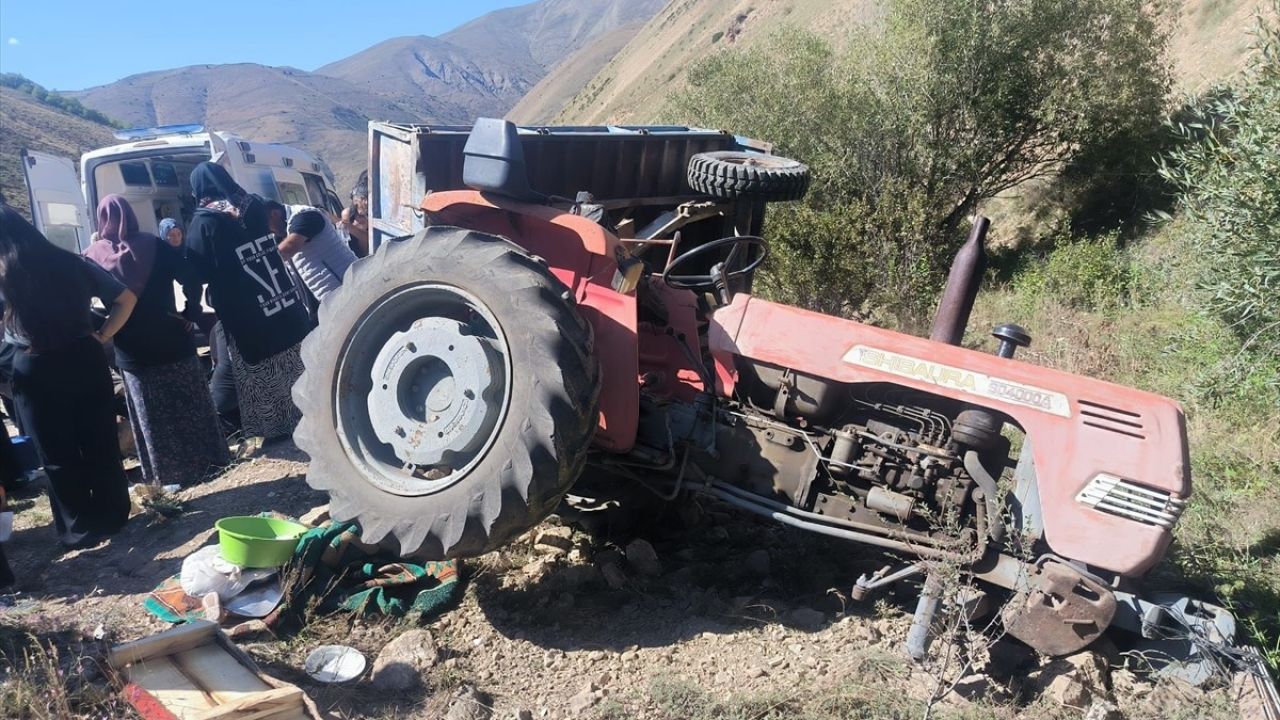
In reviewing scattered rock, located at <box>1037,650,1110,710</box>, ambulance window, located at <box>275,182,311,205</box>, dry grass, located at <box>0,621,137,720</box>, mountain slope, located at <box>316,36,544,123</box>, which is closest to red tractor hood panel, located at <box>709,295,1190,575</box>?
scattered rock, located at <box>1037,650,1110,710</box>

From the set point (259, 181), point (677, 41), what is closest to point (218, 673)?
point (259, 181)

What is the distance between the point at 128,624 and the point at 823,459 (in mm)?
2993

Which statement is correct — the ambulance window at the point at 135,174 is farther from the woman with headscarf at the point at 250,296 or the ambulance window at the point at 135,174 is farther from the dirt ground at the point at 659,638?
the dirt ground at the point at 659,638

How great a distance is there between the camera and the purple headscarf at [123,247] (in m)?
5.36

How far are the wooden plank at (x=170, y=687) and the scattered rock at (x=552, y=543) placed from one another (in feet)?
5.33

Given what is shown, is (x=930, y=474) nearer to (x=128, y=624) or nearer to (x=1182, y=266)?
(x=128, y=624)

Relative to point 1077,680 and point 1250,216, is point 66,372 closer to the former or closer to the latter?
point 1077,680

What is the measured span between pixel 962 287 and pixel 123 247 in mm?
4855

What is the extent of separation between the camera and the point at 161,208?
1045 cm

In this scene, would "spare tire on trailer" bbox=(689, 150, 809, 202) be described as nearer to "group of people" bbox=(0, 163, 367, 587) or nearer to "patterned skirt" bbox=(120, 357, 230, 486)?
"group of people" bbox=(0, 163, 367, 587)

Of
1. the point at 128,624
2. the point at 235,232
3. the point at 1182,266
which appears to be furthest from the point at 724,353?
the point at 1182,266

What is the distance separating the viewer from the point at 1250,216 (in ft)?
20.8

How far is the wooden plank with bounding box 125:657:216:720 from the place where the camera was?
9.36 ft

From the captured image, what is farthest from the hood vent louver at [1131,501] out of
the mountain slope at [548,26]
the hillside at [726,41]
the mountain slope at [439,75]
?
the mountain slope at [548,26]
